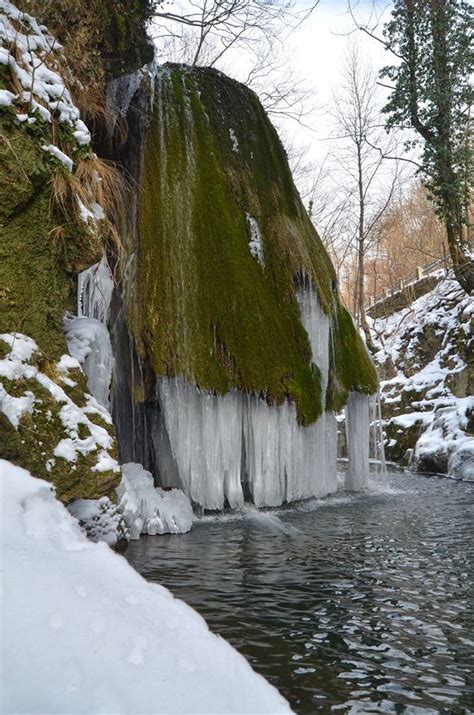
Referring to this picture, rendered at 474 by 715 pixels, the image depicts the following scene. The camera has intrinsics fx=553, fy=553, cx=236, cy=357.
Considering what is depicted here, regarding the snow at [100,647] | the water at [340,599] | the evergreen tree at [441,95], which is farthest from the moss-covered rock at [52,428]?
the evergreen tree at [441,95]

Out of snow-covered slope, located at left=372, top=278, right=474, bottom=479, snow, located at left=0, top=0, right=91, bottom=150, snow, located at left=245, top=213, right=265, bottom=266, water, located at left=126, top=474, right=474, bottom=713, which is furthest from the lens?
snow-covered slope, located at left=372, top=278, right=474, bottom=479

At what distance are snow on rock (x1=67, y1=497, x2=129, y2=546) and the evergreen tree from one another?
10736 mm

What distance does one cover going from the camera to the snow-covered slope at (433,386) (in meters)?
11.5

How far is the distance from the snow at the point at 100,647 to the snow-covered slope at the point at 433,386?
9.56 meters

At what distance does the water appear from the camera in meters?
2.22

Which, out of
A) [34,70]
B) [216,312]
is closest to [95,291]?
[216,312]

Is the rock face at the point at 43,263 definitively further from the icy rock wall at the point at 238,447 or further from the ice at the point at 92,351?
the icy rock wall at the point at 238,447

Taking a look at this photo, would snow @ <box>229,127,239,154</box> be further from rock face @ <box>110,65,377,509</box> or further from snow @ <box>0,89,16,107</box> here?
snow @ <box>0,89,16,107</box>

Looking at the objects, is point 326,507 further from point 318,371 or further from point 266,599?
point 266,599

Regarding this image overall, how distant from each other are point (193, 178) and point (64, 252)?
9.72 ft

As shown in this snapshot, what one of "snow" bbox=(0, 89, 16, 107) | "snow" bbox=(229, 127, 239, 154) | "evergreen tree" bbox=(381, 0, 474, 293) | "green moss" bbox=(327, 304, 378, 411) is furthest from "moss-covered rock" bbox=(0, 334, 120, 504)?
"evergreen tree" bbox=(381, 0, 474, 293)

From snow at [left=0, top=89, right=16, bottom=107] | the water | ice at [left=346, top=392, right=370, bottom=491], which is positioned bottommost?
the water

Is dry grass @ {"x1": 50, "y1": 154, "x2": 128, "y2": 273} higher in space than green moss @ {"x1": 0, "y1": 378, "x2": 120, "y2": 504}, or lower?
higher

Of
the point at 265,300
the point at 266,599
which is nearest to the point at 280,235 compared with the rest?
the point at 265,300
